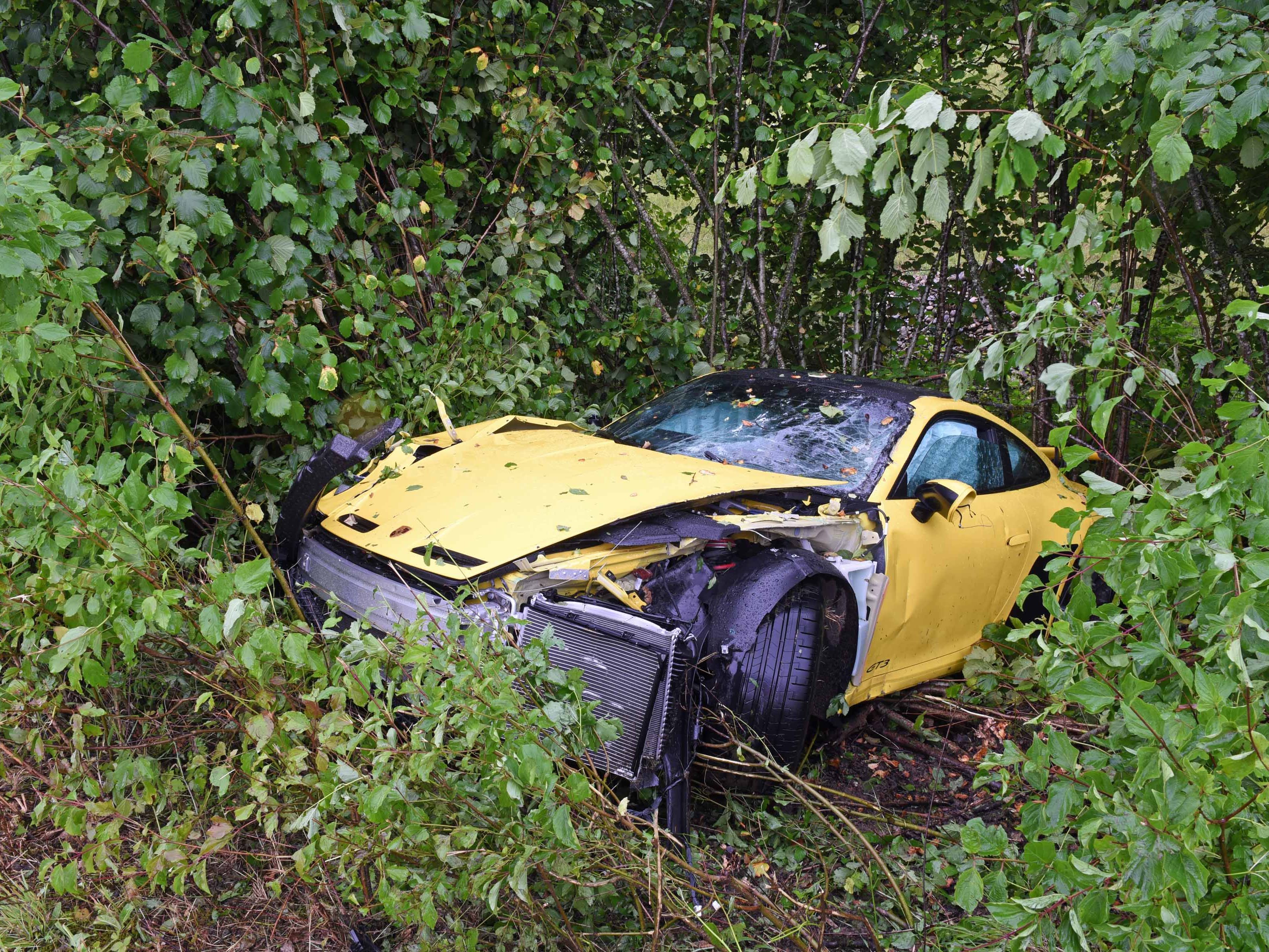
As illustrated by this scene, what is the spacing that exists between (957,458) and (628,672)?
207 centimetres

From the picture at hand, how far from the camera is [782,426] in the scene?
162 inches

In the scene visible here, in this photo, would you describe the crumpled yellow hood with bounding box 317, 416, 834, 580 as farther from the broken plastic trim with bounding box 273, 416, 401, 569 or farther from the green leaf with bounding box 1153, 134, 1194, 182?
the green leaf with bounding box 1153, 134, 1194, 182

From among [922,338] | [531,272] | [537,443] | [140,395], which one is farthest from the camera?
[922,338]

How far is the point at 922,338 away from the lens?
27.1 ft

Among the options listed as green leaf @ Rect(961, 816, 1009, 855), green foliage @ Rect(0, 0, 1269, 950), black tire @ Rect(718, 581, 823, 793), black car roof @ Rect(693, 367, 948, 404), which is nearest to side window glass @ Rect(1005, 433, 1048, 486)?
black car roof @ Rect(693, 367, 948, 404)

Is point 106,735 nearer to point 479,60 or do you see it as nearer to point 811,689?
point 811,689

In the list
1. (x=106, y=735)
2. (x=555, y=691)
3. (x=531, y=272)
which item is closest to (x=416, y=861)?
(x=555, y=691)

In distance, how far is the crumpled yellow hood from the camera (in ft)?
10.2

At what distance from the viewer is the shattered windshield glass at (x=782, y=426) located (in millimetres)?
3867

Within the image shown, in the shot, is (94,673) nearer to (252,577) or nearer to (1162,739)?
(252,577)

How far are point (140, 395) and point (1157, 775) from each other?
3727 mm

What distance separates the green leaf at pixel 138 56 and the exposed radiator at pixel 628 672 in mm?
2715

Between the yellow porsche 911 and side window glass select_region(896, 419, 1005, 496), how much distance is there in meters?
0.01

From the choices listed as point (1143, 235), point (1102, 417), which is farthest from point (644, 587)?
point (1143, 235)
